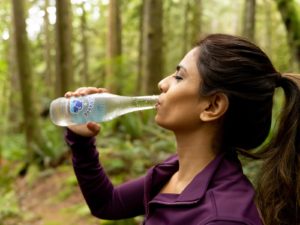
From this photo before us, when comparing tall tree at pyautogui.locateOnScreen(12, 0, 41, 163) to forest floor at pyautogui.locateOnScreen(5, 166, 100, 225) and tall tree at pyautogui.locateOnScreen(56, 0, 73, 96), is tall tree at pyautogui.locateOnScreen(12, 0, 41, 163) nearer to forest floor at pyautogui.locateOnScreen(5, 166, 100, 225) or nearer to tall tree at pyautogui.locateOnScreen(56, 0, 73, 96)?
tall tree at pyautogui.locateOnScreen(56, 0, 73, 96)

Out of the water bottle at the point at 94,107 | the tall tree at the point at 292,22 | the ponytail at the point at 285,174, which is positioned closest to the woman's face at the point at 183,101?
the water bottle at the point at 94,107

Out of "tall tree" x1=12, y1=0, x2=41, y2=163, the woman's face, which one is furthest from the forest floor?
the woman's face

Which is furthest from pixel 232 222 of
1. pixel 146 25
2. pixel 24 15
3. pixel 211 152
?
pixel 24 15

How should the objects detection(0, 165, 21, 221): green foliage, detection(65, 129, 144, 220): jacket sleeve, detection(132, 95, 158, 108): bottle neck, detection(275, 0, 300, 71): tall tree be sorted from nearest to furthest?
detection(132, 95, 158, 108): bottle neck
detection(65, 129, 144, 220): jacket sleeve
detection(0, 165, 21, 221): green foliage
detection(275, 0, 300, 71): tall tree

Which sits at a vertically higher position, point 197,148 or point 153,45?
point 197,148

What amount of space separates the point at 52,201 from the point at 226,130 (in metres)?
6.58

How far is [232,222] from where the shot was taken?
1570 millimetres

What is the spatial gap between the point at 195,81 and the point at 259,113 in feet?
1.05

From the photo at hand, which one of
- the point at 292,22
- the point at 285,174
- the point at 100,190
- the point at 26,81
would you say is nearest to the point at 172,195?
the point at 285,174

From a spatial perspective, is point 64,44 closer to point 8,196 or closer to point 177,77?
point 8,196

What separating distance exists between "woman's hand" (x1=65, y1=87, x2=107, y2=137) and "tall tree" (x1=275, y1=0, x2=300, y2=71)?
6.94 m

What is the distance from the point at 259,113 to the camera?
1977 mm

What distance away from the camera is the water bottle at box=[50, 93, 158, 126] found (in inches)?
88.1

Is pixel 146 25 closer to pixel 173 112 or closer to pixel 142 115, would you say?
pixel 142 115
